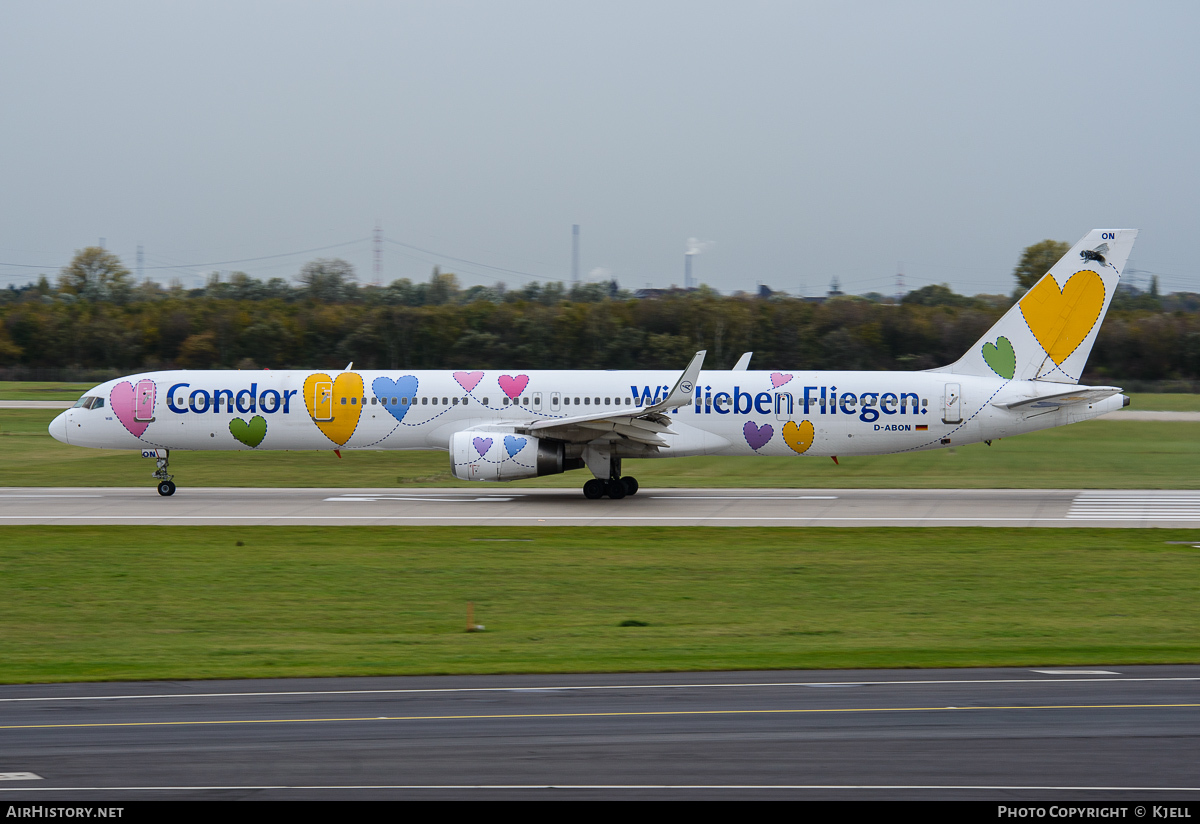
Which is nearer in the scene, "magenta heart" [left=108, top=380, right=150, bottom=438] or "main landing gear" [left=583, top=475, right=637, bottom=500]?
"main landing gear" [left=583, top=475, right=637, bottom=500]

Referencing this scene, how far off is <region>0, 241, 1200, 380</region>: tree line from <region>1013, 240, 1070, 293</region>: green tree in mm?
15354

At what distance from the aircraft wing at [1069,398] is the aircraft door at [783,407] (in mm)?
6005

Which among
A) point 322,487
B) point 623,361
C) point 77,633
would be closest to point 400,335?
point 623,361

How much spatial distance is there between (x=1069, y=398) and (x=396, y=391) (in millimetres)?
18063

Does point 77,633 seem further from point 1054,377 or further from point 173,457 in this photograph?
point 173,457

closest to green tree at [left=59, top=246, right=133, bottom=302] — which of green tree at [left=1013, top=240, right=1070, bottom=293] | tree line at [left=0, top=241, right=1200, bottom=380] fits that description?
tree line at [left=0, top=241, right=1200, bottom=380]

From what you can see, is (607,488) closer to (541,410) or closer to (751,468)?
(541,410)

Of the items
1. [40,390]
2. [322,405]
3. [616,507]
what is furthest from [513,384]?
[40,390]

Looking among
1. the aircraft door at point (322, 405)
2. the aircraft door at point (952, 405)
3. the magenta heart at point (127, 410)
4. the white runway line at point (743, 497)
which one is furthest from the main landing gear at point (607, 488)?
the magenta heart at point (127, 410)

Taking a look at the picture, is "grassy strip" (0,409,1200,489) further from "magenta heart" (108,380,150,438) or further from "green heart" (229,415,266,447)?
"magenta heart" (108,380,150,438)

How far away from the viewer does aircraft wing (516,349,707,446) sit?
29094 millimetres

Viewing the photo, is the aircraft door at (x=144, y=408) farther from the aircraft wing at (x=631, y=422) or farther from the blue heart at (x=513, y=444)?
the aircraft wing at (x=631, y=422)
